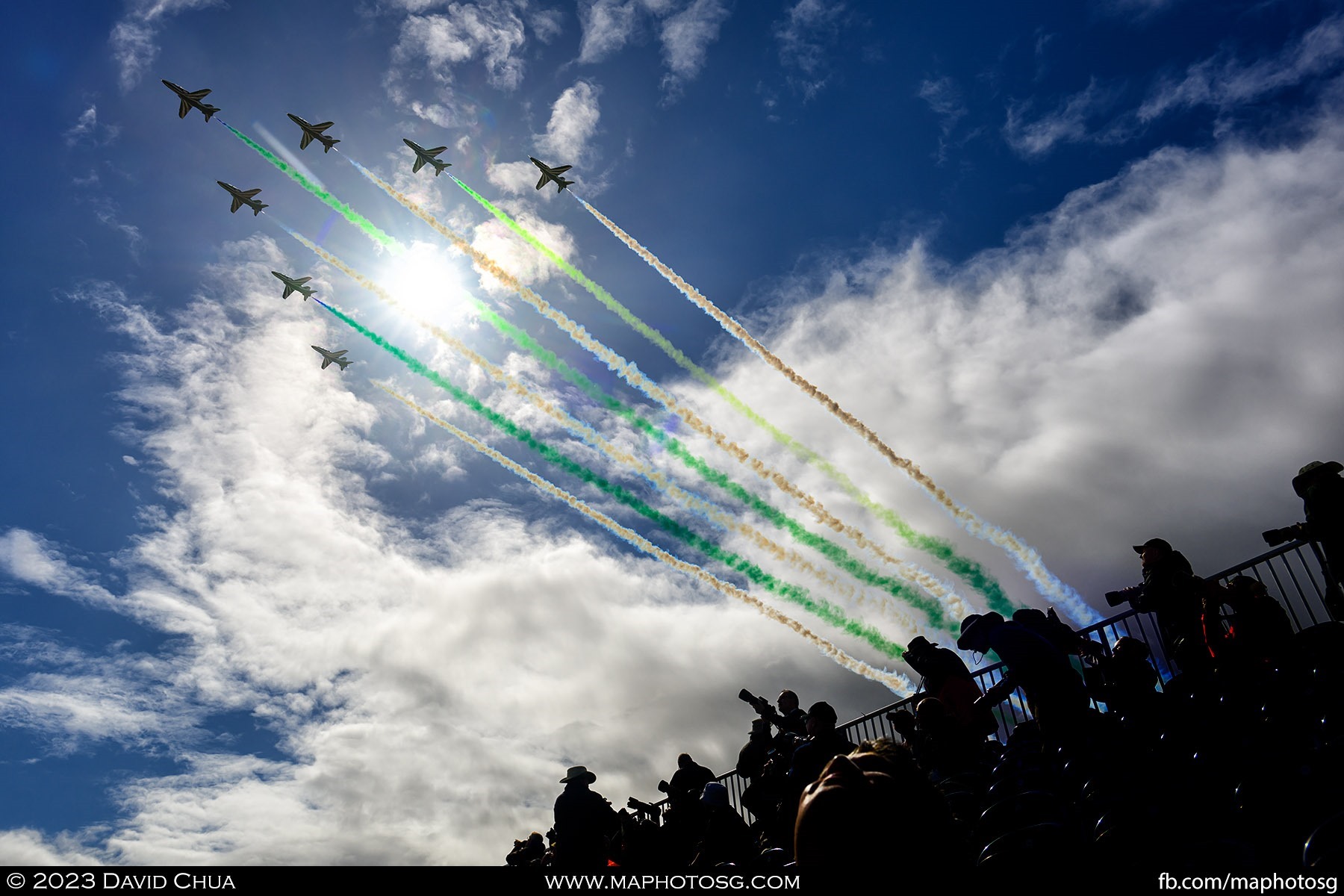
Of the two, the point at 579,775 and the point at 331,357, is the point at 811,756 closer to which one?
the point at 579,775

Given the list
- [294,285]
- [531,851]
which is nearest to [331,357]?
[294,285]

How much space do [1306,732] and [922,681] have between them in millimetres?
3964

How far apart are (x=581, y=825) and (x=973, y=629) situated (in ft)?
18.3

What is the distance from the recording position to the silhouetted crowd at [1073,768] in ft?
6.66

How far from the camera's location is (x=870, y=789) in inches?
75.6

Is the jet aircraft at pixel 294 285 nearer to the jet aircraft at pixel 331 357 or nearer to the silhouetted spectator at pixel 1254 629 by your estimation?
the jet aircraft at pixel 331 357

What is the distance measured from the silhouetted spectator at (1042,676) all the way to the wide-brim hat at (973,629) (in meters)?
1.57

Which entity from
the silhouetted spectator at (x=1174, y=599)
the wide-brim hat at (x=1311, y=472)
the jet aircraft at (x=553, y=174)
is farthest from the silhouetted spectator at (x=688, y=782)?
the jet aircraft at (x=553, y=174)

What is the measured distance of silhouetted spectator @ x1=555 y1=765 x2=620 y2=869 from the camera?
892 centimetres

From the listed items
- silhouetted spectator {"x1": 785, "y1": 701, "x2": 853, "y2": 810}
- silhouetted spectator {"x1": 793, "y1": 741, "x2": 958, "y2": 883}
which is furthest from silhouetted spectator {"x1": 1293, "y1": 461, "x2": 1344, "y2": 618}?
silhouetted spectator {"x1": 793, "y1": 741, "x2": 958, "y2": 883}

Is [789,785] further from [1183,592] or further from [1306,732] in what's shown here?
[1183,592]

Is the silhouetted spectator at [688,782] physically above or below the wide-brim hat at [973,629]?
below

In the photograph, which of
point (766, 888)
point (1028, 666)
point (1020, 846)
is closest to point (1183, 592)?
point (1028, 666)

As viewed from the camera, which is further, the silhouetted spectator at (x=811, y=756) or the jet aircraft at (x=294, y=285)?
the jet aircraft at (x=294, y=285)
